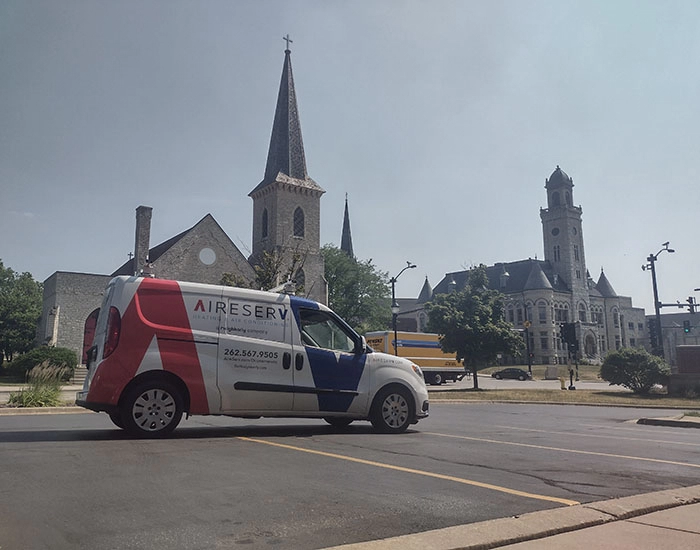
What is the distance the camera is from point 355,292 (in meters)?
74.1

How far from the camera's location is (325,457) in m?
6.54

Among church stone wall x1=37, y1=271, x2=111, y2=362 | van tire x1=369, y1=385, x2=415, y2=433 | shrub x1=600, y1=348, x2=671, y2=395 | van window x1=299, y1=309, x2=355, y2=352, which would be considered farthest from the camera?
church stone wall x1=37, y1=271, x2=111, y2=362

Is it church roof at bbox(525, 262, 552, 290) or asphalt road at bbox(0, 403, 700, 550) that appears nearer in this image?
asphalt road at bbox(0, 403, 700, 550)

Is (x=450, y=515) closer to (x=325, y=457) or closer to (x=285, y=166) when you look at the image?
(x=325, y=457)

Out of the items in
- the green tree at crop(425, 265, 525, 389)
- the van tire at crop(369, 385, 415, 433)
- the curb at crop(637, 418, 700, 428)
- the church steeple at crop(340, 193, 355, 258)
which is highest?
the church steeple at crop(340, 193, 355, 258)

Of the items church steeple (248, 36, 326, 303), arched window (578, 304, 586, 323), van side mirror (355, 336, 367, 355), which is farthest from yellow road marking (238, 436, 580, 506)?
arched window (578, 304, 586, 323)

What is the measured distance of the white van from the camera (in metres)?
7.83

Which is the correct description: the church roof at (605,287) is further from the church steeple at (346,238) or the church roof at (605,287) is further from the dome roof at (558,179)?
the church steeple at (346,238)

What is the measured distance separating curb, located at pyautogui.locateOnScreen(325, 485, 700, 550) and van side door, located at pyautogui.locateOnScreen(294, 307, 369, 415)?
515cm

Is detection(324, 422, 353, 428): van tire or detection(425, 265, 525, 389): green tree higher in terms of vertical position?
detection(425, 265, 525, 389): green tree

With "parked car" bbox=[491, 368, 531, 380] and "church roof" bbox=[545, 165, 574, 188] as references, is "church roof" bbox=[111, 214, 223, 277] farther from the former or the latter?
"church roof" bbox=[545, 165, 574, 188]

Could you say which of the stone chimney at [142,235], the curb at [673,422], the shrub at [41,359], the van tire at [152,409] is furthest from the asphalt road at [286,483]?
the stone chimney at [142,235]

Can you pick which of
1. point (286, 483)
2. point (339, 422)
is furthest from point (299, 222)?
point (286, 483)

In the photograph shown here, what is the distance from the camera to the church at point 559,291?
9506 centimetres
